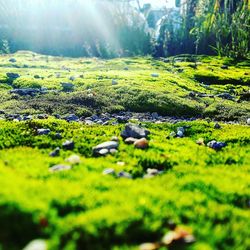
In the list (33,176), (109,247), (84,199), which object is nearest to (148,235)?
(109,247)

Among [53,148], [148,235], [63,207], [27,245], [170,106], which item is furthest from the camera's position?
[170,106]

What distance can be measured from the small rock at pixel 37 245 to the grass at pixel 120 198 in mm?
154

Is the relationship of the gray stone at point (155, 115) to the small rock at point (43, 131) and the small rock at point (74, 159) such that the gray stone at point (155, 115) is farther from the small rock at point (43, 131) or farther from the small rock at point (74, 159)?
the small rock at point (74, 159)

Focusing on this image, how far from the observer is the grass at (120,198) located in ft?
24.6

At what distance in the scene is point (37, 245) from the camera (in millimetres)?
6676

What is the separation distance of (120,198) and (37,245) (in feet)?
8.54

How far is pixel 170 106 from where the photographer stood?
31969mm

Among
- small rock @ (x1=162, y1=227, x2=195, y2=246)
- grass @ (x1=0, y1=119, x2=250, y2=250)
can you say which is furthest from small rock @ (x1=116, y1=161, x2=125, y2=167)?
small rock @ (x1=162, y1=227, x2=195, y2=246)

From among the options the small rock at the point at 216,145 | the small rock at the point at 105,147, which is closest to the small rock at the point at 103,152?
→ the small rock at the point at 105,147

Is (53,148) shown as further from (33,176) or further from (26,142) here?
(33,176)

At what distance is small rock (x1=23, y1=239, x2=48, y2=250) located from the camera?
21.7ft

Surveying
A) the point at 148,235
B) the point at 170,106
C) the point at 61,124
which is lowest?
the point at 170,106

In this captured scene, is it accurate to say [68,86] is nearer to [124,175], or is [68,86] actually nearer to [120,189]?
[124,175]

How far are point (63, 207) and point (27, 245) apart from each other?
1.46 meters
